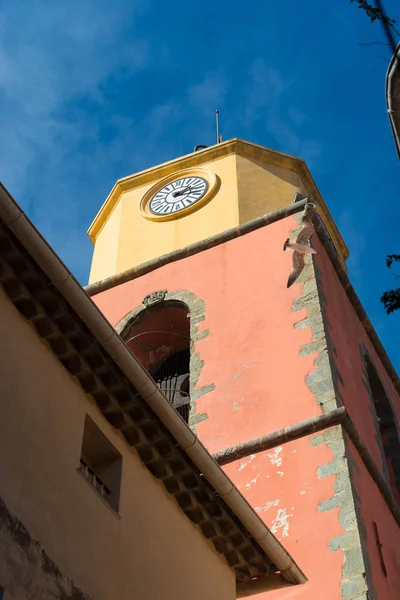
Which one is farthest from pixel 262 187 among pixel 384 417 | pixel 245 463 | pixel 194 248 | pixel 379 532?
pixel 379 532

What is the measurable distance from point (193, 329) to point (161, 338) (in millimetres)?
1330

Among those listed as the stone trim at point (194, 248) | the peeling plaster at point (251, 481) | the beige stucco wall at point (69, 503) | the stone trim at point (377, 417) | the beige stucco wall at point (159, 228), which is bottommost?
the beige stucco wall at point (69, 503)

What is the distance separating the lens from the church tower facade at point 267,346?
405 inches

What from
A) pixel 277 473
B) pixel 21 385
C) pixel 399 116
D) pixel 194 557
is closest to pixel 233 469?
pixel 277 473

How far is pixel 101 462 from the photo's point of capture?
23.3 feet

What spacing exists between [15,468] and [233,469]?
5.82m

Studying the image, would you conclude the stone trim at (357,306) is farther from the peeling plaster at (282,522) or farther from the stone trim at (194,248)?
the peeling plaster at (282,522)

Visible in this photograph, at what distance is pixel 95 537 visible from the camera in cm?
629

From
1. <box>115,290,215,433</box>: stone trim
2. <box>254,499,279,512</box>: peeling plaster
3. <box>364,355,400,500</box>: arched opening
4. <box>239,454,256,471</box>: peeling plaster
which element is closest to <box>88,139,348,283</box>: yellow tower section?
<box>115,290,215,433</box>: stone trim

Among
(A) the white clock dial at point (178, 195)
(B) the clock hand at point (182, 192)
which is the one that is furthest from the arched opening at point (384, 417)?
(B) the clock hand at point (182, 192)

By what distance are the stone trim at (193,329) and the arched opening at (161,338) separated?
7 cm

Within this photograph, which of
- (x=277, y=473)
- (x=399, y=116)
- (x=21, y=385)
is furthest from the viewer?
(x=277, y=473)

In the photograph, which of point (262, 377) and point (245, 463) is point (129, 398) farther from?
point (262, 377)

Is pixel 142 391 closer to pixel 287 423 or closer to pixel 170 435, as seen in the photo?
pixel 170 435
